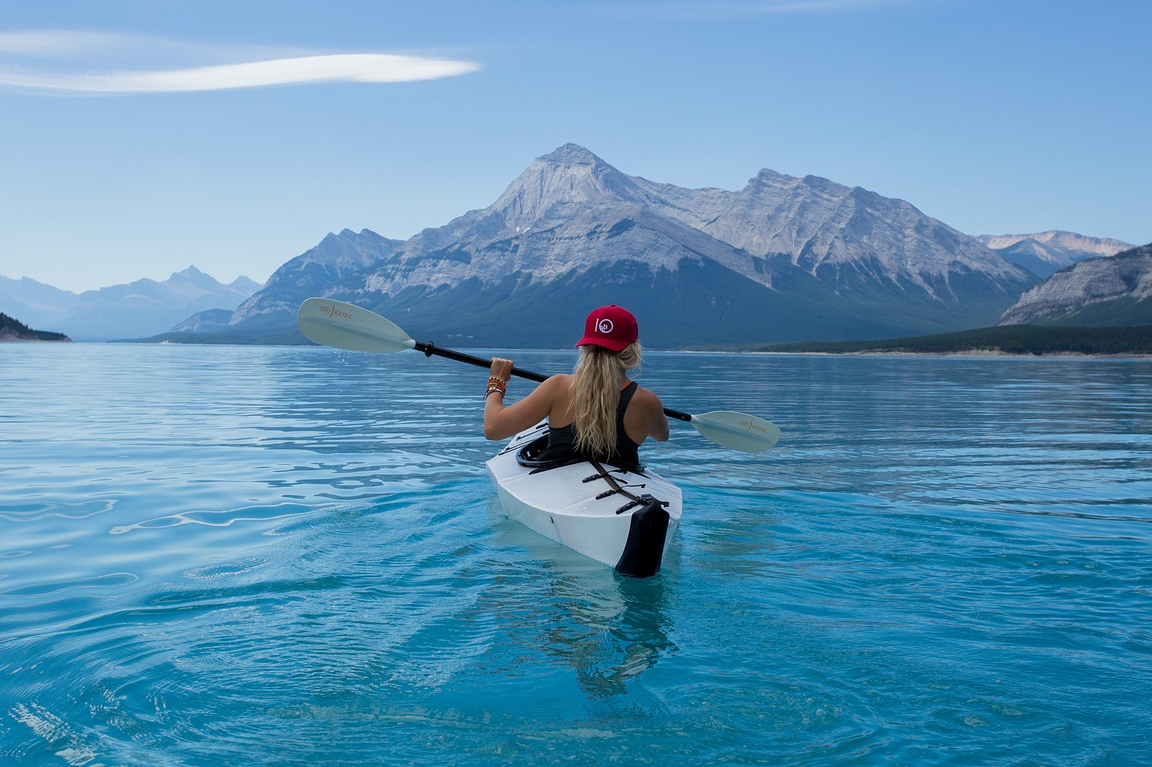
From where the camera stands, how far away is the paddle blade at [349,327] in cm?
1232

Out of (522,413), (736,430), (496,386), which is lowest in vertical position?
(736,430)

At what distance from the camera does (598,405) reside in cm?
827

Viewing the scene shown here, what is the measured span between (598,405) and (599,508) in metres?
0.98

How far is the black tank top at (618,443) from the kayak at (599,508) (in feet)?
0.27

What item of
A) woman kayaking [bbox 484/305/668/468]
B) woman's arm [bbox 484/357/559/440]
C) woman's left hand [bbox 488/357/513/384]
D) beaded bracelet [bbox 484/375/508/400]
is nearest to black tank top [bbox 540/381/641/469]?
woman kayaking [bbox 484/305/668/468]

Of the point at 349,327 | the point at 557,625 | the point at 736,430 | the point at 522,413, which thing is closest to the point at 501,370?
the point at 522,413

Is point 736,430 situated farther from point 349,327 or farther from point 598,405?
point 349,327

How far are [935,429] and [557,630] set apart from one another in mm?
20557

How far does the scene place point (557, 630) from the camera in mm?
6516

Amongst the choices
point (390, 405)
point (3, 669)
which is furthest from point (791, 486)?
point (390, 405)

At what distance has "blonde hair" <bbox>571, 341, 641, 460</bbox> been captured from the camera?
8.05 m

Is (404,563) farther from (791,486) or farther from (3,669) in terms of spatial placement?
(791,486)

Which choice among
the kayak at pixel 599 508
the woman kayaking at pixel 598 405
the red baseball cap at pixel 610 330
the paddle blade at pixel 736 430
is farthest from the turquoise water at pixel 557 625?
the red baseball cap at pixel 610 330

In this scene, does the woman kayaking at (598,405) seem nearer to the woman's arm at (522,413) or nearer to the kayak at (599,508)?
the woman's arm at (522,413)
